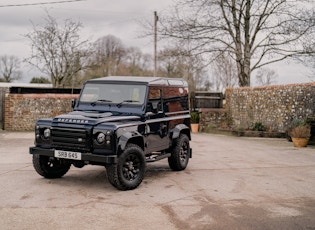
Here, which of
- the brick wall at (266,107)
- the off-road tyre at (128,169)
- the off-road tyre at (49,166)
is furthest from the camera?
the brick wall at (266,107)

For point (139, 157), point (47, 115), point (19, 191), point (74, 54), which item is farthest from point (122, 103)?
point (74, 54)

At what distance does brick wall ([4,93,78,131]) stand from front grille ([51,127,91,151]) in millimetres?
11565

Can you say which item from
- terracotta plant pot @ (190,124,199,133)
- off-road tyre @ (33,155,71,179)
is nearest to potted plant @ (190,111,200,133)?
terracotta plant pot @ (190,124,199,133)

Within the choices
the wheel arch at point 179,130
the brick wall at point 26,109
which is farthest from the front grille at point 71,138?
the brick wall at point 26,109

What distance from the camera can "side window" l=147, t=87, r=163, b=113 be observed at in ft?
27.2

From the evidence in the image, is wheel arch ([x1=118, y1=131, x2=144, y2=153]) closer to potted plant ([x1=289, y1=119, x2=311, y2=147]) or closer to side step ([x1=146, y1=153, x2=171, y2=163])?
side step ([x1=146, y1=153, x2=171, y2=163])

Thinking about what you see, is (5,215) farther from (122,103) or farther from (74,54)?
(74,54)

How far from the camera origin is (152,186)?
7.67m

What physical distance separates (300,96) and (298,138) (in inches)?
105

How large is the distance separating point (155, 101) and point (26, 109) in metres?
11.4

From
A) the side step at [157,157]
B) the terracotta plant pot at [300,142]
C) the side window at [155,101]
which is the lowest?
the terracotta plant pot at [300,142]

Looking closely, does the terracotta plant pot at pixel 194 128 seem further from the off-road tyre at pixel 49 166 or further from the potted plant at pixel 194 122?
the off-road tyre at pixel 49 166

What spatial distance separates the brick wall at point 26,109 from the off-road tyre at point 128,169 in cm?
1209

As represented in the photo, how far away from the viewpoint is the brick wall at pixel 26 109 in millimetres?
18219
